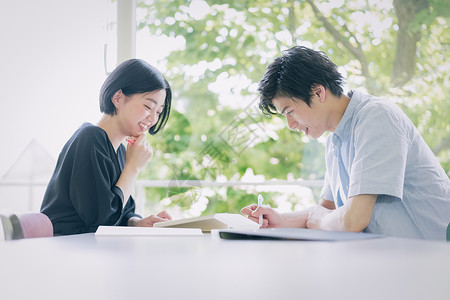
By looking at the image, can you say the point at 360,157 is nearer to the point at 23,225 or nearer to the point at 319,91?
the point at 319,91

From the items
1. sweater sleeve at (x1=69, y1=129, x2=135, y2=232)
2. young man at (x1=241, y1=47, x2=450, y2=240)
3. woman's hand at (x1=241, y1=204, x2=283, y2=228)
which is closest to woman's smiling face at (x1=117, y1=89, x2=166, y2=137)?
sweater sleeve at (x1=69, y1=129, x2=135, y2=232)

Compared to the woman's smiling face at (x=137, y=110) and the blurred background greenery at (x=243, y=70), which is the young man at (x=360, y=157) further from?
the blurred background greenery at (x=243, y=70)

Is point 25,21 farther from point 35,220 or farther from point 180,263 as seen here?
point 180,263

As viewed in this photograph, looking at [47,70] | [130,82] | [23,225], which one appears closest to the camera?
[23,225]

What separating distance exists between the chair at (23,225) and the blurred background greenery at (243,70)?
6.93 ft

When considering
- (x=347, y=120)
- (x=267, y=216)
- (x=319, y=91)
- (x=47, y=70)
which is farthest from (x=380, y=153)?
(x=47, y=70)

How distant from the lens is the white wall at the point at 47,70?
290 cm

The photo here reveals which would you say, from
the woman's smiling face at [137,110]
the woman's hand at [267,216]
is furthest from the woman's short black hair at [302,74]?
the woman's smiling face at [137,110]

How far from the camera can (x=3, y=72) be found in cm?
289

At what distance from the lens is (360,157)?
1.38 m

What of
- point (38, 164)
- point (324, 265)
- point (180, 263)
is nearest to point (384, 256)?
point (324, 265)

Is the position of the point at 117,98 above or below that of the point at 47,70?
below

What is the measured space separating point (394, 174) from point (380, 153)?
74mm

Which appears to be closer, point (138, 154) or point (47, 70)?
point (138, 154)
